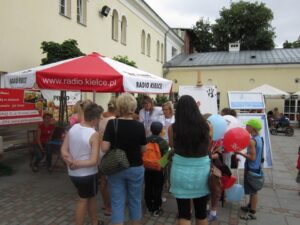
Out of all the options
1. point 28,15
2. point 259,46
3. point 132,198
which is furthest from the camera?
point 259,46

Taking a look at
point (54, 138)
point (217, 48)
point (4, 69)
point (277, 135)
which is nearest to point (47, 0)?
point (4, 69)

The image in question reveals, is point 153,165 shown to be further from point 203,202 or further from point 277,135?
point 277,135

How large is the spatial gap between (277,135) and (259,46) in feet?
70.5

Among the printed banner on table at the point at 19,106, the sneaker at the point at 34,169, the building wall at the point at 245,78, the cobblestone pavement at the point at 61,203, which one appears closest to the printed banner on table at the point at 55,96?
the printed banner on table at the point at 19,106

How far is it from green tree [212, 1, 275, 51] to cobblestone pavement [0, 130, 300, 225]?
31.7 m

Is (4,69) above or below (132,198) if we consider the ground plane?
above

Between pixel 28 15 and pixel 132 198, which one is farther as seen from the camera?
pixel 28 15

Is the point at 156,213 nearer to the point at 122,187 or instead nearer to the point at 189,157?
the point at 122,187

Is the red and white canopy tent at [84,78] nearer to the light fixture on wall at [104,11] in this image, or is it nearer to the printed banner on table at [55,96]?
the printed banner on table at [55,96]

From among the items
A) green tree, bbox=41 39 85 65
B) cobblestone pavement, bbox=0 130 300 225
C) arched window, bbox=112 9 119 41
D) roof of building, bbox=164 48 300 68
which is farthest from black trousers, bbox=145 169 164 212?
roof of building, bbox=164 48 300 68

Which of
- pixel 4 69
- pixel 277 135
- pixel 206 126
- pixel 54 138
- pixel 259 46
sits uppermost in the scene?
pixel 259 46

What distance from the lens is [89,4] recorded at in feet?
44.5

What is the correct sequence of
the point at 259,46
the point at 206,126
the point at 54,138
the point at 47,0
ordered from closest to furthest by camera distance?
the point at 206,126
the point at 54,138
the point at 47,0
the point at 259,46

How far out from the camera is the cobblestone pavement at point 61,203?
15.0 ft
